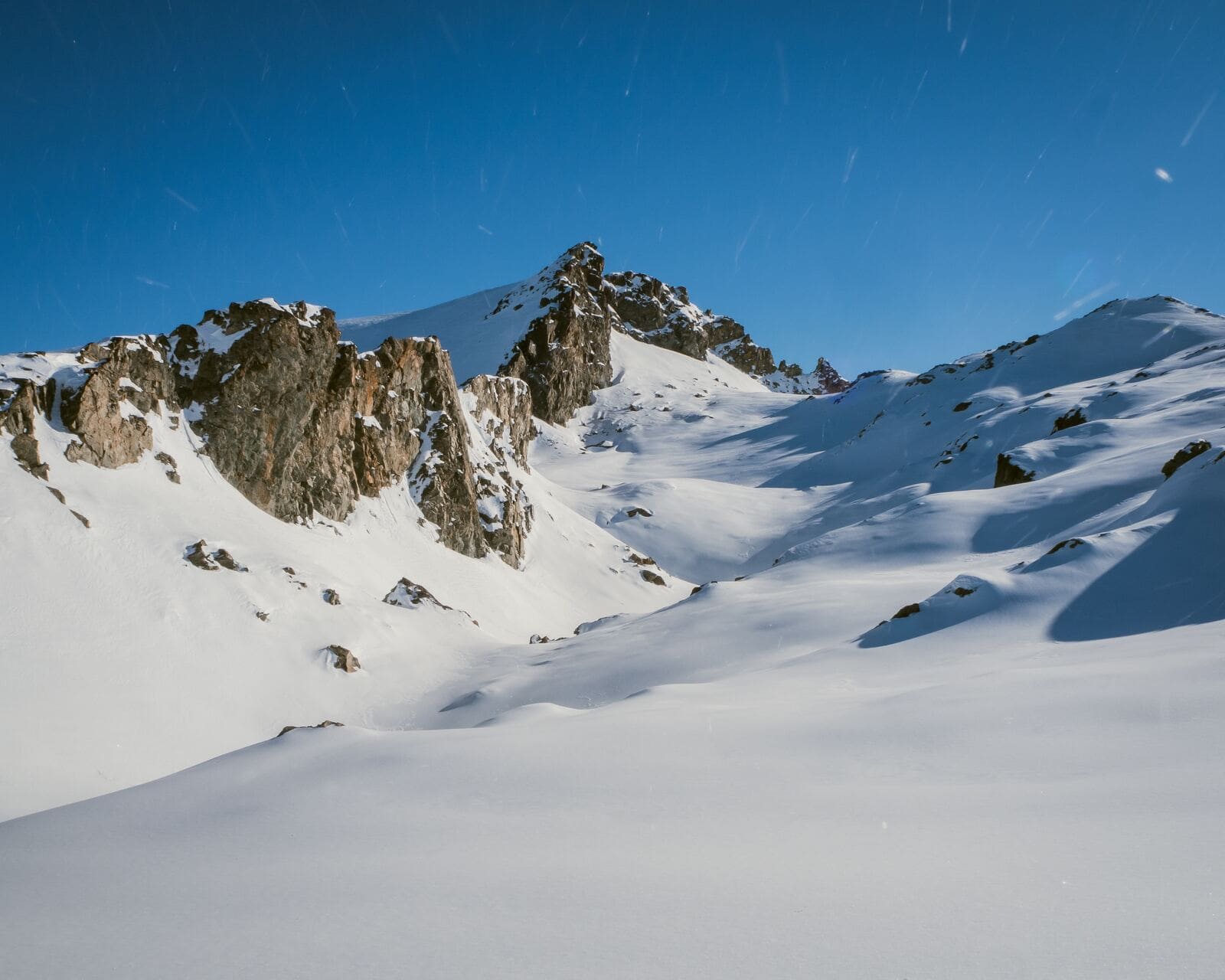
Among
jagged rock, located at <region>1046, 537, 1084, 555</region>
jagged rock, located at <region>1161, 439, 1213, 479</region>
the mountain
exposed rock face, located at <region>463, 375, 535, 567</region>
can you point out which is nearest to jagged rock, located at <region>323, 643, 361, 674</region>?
the mountain

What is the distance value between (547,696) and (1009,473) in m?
28.5

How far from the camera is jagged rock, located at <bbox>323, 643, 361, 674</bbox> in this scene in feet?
74.6

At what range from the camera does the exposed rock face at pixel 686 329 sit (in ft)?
Result: 411

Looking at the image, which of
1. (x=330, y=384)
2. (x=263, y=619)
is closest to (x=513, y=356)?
(x=330, y=384)

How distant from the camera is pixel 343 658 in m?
22.9

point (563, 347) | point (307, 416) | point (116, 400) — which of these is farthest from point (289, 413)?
point (563, 347)

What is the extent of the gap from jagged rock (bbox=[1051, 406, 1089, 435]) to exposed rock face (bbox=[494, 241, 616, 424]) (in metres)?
55.5

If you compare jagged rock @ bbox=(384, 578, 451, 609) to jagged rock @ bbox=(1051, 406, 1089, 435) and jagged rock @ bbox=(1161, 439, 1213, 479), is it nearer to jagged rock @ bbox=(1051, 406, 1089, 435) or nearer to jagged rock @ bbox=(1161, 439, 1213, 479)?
jagged rock @ bbox=(1161, 439, 1213, 479)

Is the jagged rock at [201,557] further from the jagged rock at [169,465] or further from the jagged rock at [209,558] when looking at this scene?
the jagged rock at [169,465]

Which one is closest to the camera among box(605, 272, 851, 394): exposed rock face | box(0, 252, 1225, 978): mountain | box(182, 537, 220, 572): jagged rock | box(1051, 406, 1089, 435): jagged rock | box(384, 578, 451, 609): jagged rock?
box(0, 252, 1225, 978): mountain

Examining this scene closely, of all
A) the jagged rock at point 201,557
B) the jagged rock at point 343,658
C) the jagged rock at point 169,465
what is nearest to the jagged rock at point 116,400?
the jagged rock at point 169,465

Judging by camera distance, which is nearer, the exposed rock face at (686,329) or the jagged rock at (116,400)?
the jagged rock at (116,400)

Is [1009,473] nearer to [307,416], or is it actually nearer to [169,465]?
[307,416]

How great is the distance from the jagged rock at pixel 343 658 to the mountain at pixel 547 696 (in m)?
0.10
